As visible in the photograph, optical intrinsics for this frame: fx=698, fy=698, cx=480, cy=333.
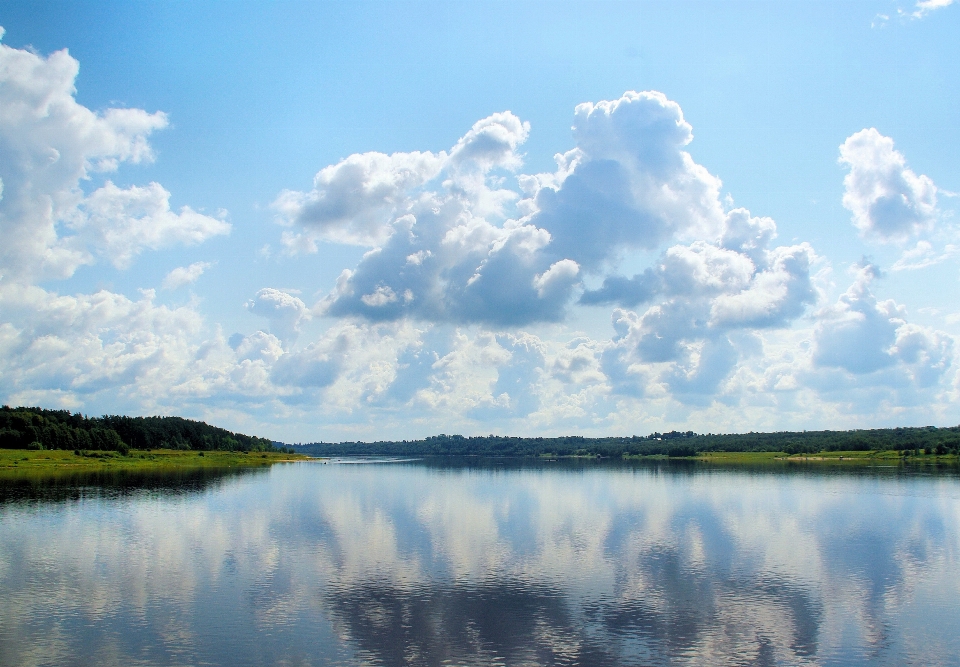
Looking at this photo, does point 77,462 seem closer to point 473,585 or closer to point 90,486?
point 90,486

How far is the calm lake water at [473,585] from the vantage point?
3030 centimetres

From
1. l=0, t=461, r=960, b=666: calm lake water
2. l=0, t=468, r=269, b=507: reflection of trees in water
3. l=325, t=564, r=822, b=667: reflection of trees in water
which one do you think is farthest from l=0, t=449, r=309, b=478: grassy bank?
l=325, t=564, r=822, b=667: reflection of trees in water

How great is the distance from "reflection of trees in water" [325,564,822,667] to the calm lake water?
15cm

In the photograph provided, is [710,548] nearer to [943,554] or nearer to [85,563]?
[943,554]

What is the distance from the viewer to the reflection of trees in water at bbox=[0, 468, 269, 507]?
8562cm

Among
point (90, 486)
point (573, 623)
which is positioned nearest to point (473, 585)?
point (573, 623)

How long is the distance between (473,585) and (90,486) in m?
82.4

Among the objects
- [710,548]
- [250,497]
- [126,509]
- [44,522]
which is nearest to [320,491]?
[250,497]

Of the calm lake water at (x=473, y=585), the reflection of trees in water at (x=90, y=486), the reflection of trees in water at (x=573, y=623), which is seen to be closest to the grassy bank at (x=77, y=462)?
the reflection of trees in water at (x=90, y=486)

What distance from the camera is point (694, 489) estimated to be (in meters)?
115

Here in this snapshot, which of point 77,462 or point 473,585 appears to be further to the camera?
point 77,462

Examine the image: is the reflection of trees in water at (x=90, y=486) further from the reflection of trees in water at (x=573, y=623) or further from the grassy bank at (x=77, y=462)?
the reflection of trees in water at (x=573, y=623)

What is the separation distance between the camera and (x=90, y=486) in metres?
101

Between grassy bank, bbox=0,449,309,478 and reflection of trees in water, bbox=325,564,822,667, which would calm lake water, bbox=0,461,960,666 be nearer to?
reflection of trees in water, bbox=325,564,822,667
